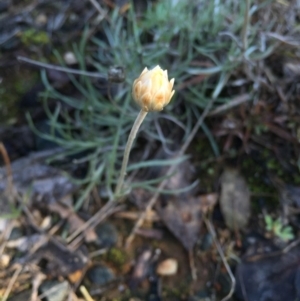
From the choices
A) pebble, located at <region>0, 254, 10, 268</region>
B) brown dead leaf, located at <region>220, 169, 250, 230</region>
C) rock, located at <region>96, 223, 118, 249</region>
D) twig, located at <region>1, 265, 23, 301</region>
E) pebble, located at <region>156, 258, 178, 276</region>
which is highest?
pebble, located at <region>0, 254, 10, 268</region>

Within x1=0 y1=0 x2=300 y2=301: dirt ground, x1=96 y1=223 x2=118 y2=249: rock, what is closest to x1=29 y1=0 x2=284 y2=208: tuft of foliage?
x1=0 y1=0 x2=300 y2=301: dirt ground

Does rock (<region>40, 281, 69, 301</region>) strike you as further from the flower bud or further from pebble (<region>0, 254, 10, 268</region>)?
the flower bud

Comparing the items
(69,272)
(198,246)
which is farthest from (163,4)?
(69,272)

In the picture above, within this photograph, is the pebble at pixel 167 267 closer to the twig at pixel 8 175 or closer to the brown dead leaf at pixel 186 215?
the brown dead leaf at pixel 186 215

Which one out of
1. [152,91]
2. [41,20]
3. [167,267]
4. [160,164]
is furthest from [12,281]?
[41,20]

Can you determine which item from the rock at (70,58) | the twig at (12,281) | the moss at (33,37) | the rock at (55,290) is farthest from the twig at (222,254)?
the moss at (33,37)
